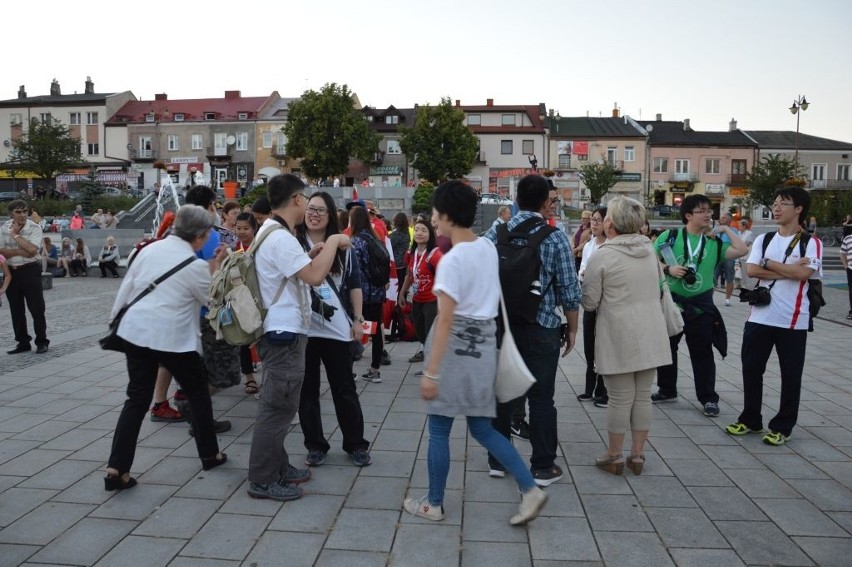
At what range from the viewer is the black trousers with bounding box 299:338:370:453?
4.95 metres

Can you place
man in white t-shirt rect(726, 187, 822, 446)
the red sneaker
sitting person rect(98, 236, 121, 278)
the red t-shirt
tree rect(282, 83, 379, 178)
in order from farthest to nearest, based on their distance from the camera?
tree rect(282, 83, 379, 178) → sitting person rect(98, 236, 121, 278) → the red t-shirt → the red sneaker → man in white t-shirt rect(726, 187, 822, 446)

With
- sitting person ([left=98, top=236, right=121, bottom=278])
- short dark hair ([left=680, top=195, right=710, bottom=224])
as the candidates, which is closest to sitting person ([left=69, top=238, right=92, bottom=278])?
sitting person ([left=98, top=236, right=121, bottom=278])

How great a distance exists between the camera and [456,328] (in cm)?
372

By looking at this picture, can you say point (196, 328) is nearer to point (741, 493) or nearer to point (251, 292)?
point (251, 292)

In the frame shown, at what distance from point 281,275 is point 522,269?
4.78 feet

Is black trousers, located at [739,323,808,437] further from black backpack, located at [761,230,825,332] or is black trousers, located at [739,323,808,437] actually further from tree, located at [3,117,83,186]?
tree, located at [3,117,83,186]

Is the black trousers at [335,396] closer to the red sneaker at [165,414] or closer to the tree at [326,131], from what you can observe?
the red sneaker at [165,414]

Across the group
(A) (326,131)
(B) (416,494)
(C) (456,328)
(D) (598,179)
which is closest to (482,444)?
(C) (456,328)

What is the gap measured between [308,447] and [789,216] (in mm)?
3995

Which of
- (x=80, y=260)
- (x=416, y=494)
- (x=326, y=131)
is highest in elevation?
(x=326, y=131)

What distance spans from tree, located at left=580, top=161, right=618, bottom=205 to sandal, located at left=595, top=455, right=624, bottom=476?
53.9m

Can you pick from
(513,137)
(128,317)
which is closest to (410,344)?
(128,317)

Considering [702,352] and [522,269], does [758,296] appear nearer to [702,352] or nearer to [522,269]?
[702,352]

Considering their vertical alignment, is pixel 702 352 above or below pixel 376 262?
below
